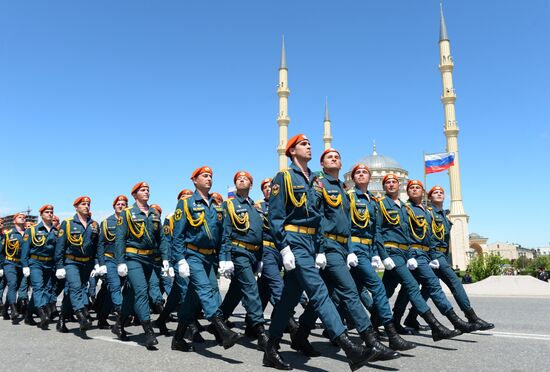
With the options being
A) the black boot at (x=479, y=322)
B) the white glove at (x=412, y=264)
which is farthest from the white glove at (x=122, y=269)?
the black boot at (x=479, y=322)

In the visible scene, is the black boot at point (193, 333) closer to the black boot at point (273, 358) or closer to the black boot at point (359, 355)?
the black boot at point (273, 358)

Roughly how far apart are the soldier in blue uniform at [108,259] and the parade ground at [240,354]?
2.02ft

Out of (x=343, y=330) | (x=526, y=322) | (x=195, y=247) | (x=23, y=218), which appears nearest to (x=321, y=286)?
(x=343, y=330)

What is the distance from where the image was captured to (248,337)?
20.6 ft

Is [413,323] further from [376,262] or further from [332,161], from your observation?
[332,161]

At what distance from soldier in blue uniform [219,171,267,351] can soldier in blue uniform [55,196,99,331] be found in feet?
7.41

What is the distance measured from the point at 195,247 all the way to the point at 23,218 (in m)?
5.96

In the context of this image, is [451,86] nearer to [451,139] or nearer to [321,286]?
[451,139]

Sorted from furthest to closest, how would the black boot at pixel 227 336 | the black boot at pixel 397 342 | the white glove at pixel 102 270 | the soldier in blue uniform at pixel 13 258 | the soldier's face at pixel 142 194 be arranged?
the soldier in blue uniform at pixel 13 258
the white glove at pixel 102 270
the soldier's face at pixel 142 194
the black boot at pixel 397 342
the black boot at pixel 227 336

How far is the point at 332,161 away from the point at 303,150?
15.5 inches

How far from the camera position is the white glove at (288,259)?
4164mm

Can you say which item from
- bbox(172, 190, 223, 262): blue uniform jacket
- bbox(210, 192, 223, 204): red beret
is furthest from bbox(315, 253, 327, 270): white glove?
bbox(210, 192, 223, 204): red beret

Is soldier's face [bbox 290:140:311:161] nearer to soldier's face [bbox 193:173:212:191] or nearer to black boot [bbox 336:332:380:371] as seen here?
soldier's face [bbox 193:173:212:191]

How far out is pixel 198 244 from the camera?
17.5ft
